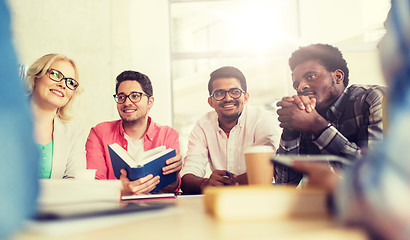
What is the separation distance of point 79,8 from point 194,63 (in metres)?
1.63

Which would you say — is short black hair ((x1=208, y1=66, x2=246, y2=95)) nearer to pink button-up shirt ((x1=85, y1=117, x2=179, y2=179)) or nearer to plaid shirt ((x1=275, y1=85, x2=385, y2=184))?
pink button-up shirt ((x1=85, y1=117, x2=179, y2=179))

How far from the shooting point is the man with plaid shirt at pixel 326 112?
2.01 m

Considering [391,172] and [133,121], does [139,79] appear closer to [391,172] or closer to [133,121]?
[133,121]

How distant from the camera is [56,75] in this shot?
230 cm

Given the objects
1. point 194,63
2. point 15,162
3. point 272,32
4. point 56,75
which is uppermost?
point 272,32

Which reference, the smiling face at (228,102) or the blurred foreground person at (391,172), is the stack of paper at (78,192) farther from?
the smiling face at (228,102)

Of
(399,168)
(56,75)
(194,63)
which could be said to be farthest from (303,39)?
(399,168)

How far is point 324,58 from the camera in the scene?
7.74 ft

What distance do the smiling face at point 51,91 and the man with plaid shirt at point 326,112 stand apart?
1.46 meters

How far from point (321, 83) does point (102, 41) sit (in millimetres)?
2992

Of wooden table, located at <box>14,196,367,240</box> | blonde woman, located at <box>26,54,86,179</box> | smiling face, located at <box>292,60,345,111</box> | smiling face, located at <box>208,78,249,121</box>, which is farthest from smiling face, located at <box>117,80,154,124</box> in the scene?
wooden table, located at <box>14,196,367,240</box>

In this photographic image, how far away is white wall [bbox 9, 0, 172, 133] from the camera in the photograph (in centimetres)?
411

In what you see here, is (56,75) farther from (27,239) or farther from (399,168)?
(399,168)

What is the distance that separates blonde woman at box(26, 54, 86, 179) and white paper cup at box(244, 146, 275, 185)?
5.20 ft
